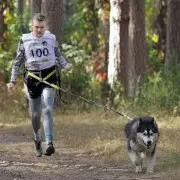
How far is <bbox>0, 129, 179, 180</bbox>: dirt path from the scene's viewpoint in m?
9.33

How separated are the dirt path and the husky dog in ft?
0.69

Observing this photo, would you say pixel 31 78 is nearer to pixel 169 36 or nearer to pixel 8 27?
pixel 169 36

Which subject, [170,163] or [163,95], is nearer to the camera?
[170,163]

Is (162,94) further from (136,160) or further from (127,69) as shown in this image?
(136,160)

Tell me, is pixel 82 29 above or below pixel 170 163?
below

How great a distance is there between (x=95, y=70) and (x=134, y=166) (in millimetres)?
17584

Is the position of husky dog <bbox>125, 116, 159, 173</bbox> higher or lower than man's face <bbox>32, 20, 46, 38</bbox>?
lower

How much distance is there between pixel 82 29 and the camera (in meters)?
30.4

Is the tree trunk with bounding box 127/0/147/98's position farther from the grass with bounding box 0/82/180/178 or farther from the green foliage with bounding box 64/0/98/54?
the green foliage with bounding box 64/0/98/54

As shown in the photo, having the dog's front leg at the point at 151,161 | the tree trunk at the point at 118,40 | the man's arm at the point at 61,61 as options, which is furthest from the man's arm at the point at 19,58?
the tree trunk at the point at 118,40

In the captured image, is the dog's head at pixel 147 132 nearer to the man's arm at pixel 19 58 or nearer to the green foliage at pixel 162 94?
the man's arm at pixel 19 58

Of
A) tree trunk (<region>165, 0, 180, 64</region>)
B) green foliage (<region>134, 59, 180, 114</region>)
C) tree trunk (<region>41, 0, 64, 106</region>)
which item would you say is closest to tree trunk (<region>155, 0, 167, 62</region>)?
tree trunk (<region>165, 0, 180, 64</region>)

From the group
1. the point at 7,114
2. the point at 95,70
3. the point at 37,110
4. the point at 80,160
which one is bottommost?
the point at 95,70

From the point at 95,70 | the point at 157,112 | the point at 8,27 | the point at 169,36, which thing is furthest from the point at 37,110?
the point at 95,70
